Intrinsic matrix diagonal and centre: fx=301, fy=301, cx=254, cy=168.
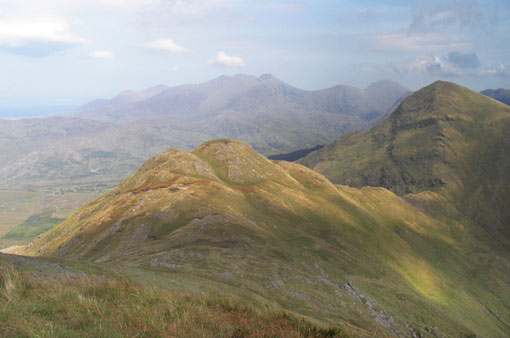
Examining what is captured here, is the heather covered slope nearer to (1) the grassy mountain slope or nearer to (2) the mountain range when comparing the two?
(2) the mountain range

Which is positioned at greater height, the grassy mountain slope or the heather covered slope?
the grassy mountain slope

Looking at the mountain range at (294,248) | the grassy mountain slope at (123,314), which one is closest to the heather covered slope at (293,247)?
the mountain range at (294,248)

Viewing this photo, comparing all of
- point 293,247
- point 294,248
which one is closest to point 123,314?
point 294,248

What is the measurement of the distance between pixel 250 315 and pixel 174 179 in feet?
356

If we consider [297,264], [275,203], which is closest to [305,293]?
[297,264]

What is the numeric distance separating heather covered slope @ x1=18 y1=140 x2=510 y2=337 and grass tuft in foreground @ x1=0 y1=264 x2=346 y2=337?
12.2m

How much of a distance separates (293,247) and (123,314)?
66.0 metres

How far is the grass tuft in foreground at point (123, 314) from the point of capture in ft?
29.6

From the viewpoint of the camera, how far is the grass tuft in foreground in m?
9.02

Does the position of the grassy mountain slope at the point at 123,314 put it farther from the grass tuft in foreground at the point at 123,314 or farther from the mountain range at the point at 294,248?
the mountain range at the point at 294,248

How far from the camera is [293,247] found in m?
73.1

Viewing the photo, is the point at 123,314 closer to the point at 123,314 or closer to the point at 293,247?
the point at 123,314

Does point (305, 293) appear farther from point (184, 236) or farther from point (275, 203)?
point (275, 203)

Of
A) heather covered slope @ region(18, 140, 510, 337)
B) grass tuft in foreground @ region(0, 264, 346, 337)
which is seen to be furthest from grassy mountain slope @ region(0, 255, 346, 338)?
heather covered slope @ region(18, 140, 510, 337)
